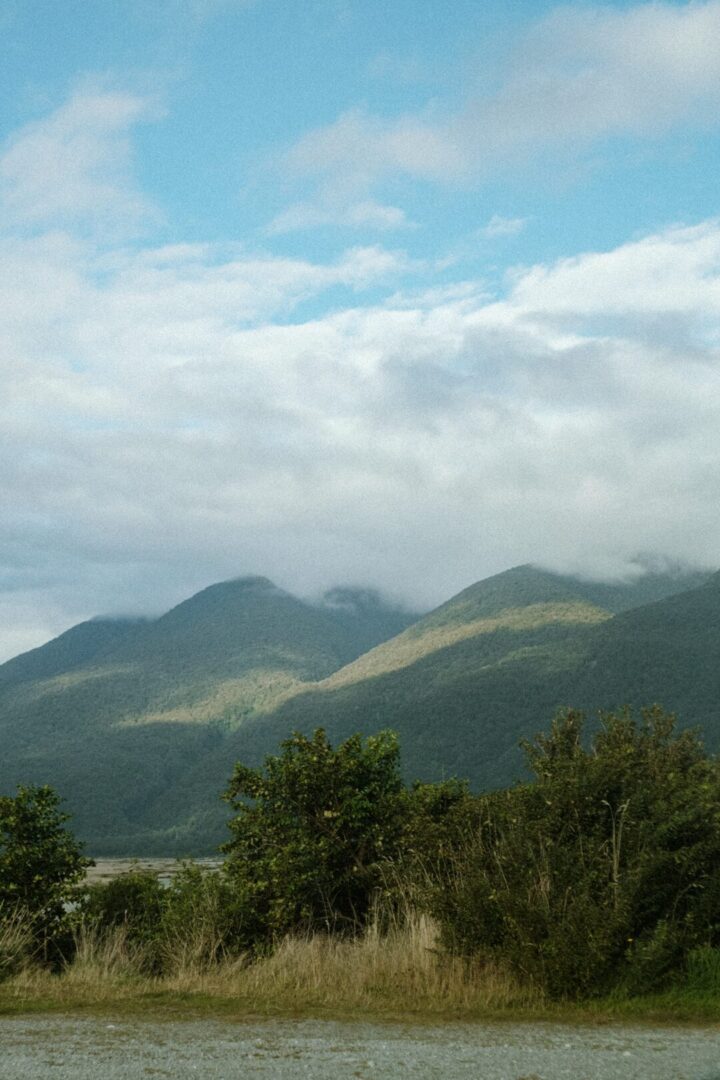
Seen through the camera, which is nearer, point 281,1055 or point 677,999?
point 281,1055

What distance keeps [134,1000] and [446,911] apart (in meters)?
3.87

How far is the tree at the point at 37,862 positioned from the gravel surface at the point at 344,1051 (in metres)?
8.20

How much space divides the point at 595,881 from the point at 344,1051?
424 cm

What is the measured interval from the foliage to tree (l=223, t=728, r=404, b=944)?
4331mm

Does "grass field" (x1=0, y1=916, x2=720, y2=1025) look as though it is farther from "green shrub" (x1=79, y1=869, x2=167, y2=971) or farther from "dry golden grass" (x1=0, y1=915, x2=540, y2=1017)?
"green shrub" (x1=79, y1=869, x2=167, y2=971)

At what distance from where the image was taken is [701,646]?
652ft

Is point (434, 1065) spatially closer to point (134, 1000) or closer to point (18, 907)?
point (134, 1000)

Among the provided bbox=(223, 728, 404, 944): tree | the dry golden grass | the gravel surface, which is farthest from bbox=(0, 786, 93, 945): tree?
the gravel surface

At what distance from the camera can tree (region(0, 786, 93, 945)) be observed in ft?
59.7

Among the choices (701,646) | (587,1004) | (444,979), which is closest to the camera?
(587,1004)

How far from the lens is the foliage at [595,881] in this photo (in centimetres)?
1128

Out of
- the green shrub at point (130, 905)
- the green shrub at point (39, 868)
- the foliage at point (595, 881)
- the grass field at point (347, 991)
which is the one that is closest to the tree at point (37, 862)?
the green shrub at point (39, 868)

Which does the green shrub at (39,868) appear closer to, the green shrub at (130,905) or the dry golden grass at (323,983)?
the green shrub at (130,905)

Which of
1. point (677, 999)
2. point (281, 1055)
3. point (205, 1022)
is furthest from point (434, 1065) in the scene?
point (677, 999)
